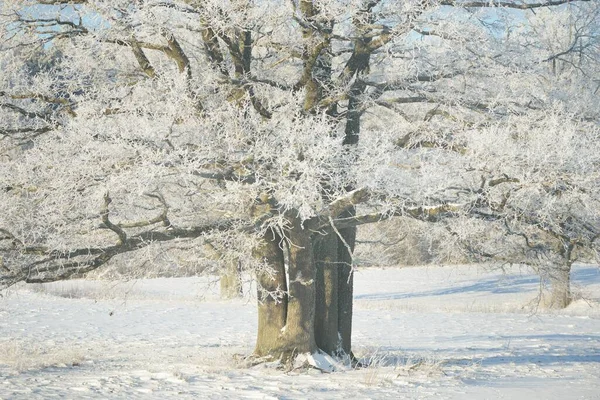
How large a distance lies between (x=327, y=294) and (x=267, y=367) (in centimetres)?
162

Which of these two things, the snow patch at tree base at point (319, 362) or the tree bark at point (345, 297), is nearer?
the snow patch at tree base at point (319, 362)

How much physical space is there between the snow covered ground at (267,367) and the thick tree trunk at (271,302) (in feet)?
1.77

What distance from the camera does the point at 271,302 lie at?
1070cm

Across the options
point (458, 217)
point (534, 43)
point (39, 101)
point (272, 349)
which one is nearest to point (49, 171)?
point (39, 101)

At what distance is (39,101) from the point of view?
1055 centimetres

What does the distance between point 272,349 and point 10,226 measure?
3872 mm

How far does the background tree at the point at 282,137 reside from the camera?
27.8ft

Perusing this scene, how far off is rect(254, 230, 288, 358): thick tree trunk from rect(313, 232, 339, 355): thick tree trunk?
27.1 inches

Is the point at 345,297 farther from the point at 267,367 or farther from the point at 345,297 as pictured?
the point at 267,367

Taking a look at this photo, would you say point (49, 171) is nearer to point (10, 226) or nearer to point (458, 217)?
point (10, 226)

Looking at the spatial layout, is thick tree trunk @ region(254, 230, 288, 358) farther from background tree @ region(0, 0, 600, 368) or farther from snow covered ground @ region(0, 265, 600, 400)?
snow covered ground @ region(0, 265, 600, 400)

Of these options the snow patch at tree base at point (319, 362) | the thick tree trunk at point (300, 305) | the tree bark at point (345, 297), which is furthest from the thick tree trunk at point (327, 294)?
the thick tree trunk at point (300, 305)

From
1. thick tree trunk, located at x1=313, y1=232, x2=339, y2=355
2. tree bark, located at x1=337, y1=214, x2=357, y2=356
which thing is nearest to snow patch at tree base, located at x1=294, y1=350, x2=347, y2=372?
thick tree trunk, located at x1=313, y1=232, x2=339, y2=355

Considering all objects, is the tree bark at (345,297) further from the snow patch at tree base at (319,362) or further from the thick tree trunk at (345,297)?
the snow patch at tree base at (319,362)
